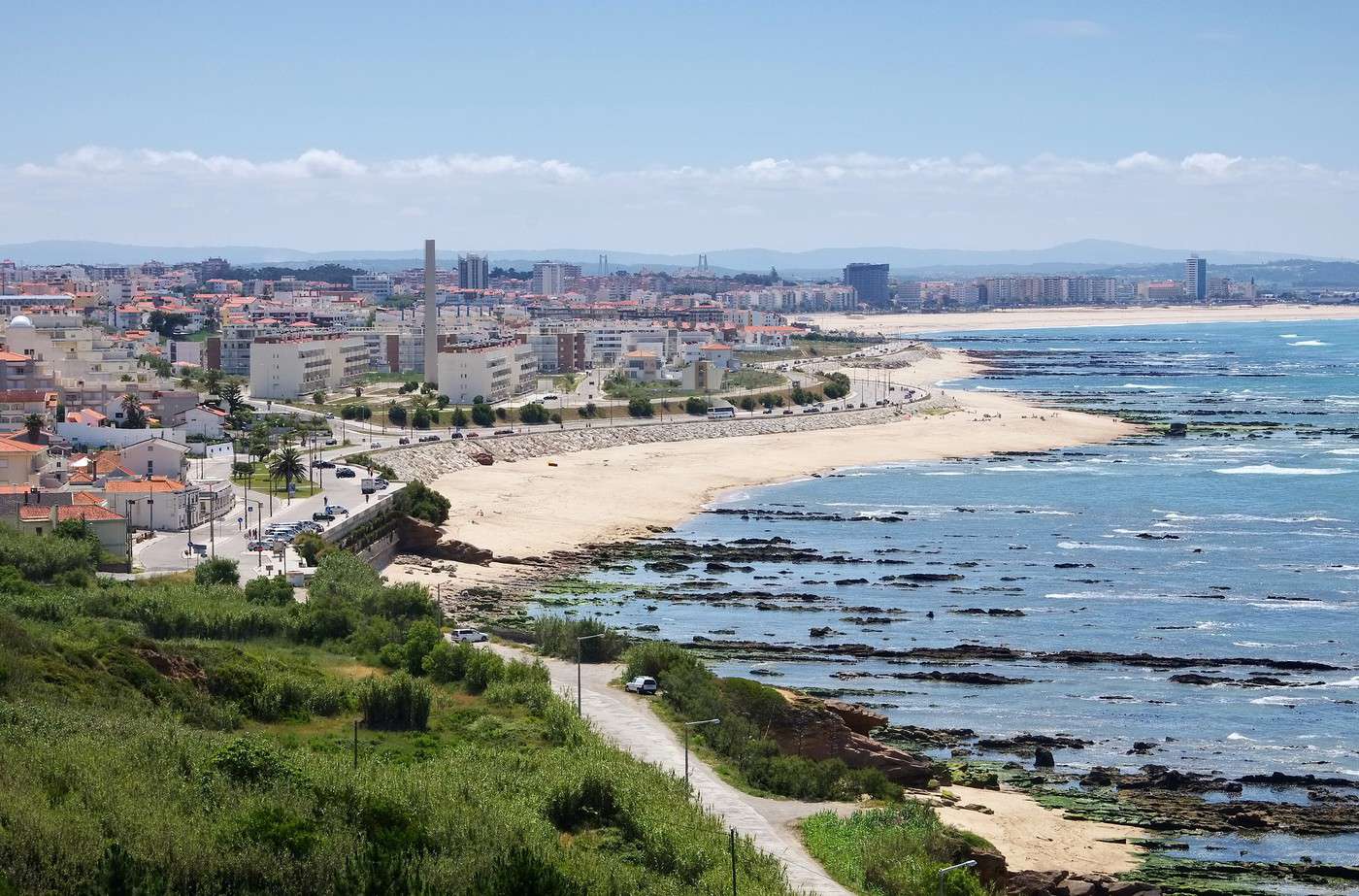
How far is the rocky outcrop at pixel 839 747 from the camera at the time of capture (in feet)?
82.8

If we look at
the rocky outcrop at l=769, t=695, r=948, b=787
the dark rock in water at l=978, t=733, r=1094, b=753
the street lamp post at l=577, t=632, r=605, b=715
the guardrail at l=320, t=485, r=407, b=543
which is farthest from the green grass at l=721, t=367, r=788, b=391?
the rocky outcrop at l=769, t=695, r=948, b=787

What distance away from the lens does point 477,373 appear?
255 feet

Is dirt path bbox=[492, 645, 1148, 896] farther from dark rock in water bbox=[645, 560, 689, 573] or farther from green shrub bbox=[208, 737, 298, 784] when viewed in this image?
dark rock in water bbox=[645, 560, 689, 573]

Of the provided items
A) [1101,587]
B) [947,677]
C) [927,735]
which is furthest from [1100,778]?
[1101,587]

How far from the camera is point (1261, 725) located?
94.3 feet

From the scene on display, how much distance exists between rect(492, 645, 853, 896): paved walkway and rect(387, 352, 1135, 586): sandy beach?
12201mm

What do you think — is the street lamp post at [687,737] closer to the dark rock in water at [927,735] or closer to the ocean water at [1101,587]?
the dark rock in water at [927,735]


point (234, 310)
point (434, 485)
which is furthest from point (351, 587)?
point (234, 310)

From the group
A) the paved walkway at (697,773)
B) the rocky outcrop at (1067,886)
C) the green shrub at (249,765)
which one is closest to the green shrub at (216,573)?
the paved walkway at (697,773)

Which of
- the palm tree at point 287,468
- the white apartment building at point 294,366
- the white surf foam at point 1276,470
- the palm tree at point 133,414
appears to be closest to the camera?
the palm tree at point 287,468

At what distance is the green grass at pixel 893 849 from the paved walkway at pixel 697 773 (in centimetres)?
27

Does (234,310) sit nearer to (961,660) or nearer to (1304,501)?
(1304,501)

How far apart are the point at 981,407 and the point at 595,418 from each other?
73.9ft

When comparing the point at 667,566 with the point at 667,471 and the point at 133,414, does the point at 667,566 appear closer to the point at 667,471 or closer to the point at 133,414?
the point at 667,471
